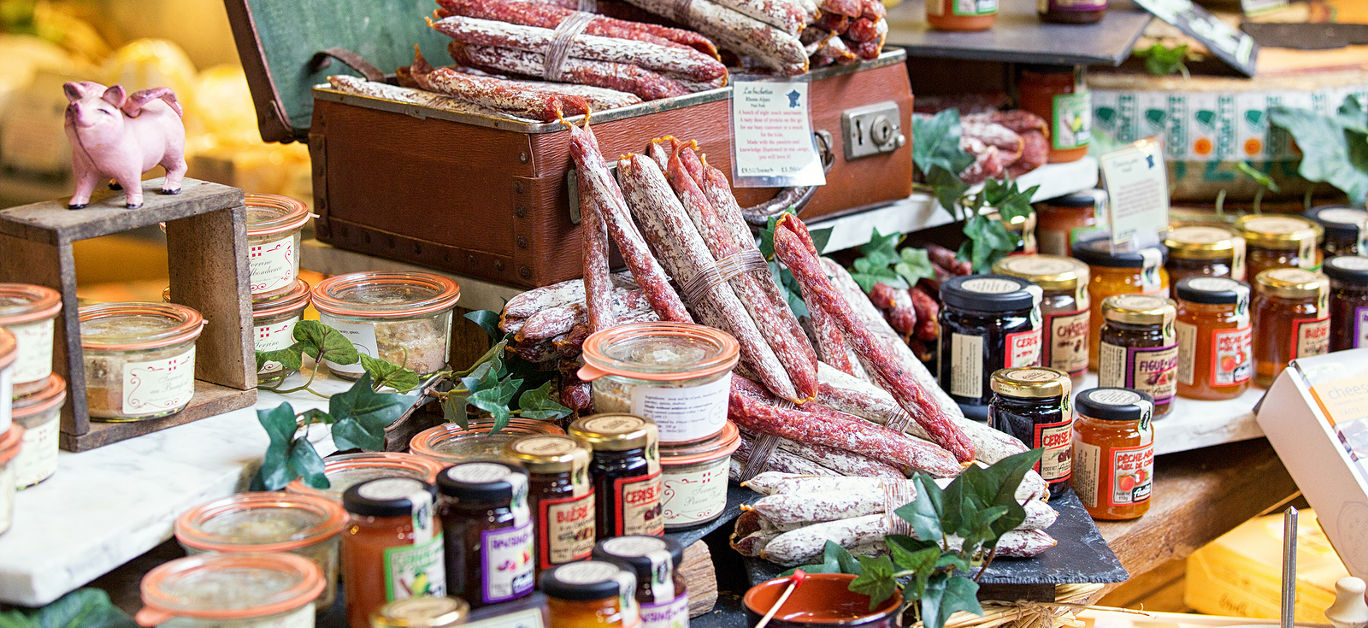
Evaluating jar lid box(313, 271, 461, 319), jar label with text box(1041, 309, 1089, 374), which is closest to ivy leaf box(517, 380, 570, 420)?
jar lid box(313, 271, 461, 319)

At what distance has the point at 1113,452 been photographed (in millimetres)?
2209

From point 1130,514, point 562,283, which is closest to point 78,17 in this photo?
point 562,283

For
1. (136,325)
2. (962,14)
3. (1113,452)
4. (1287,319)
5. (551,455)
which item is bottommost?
(1113,452)

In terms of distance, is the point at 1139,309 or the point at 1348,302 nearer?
A: the point at 1139,309

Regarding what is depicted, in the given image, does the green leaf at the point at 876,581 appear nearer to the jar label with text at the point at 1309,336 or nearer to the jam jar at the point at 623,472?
the jam jar at the point at 623,472

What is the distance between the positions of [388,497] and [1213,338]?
73.2 inches

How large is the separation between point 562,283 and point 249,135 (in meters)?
A: 2.34

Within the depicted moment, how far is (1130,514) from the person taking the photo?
2285mm

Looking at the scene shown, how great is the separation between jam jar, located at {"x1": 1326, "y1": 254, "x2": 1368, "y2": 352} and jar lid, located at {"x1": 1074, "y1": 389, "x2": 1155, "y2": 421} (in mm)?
888

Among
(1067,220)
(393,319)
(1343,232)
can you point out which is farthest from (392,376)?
(1343,232)

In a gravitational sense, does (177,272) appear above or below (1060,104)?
below

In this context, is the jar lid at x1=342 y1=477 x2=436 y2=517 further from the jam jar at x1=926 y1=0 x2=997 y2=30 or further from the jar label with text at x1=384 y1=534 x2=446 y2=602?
the jam jar at x1=926 y1=0 x2=997 y2=30

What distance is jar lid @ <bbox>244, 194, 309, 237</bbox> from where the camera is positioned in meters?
1.97

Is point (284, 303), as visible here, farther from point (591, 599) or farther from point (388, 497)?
point (591, 599)
